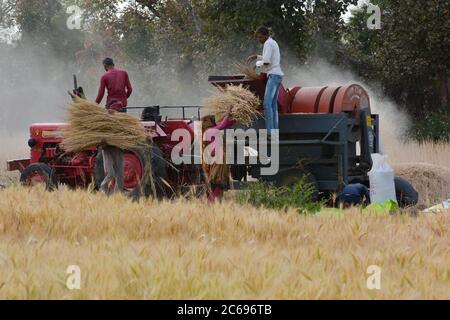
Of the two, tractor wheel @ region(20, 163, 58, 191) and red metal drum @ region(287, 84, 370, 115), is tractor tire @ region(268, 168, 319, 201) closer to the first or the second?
red metal drum @ region(287, 84, 370, 115)

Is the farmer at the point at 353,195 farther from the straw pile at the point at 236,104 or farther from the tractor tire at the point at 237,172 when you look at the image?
the straw pile at the point at 236,104

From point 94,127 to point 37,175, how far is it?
6.59 ft

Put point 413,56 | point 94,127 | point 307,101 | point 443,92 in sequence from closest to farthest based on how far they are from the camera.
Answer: point 94,127
point 307,101
point 413,56
point 443,92

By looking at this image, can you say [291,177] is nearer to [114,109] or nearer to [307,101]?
[307,101]

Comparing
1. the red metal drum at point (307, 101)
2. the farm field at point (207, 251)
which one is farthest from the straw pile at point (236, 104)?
the farm field at point (207, 251)

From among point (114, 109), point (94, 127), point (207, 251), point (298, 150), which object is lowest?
point (207, 251)

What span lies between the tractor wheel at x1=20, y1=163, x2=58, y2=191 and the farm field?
326 centimetres

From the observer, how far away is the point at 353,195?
1347 cm

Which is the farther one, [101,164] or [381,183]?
[101,164]

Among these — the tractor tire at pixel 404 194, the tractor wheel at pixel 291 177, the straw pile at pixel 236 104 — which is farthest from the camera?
the tractor tire at pixel 404 194

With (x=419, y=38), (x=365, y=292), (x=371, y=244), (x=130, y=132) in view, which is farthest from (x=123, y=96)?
(x=419, y=38)

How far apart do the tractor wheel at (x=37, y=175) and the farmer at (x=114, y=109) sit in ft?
3.80

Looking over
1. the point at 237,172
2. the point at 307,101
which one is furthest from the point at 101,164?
the point at 307,101

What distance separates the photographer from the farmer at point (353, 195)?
13.4 m
